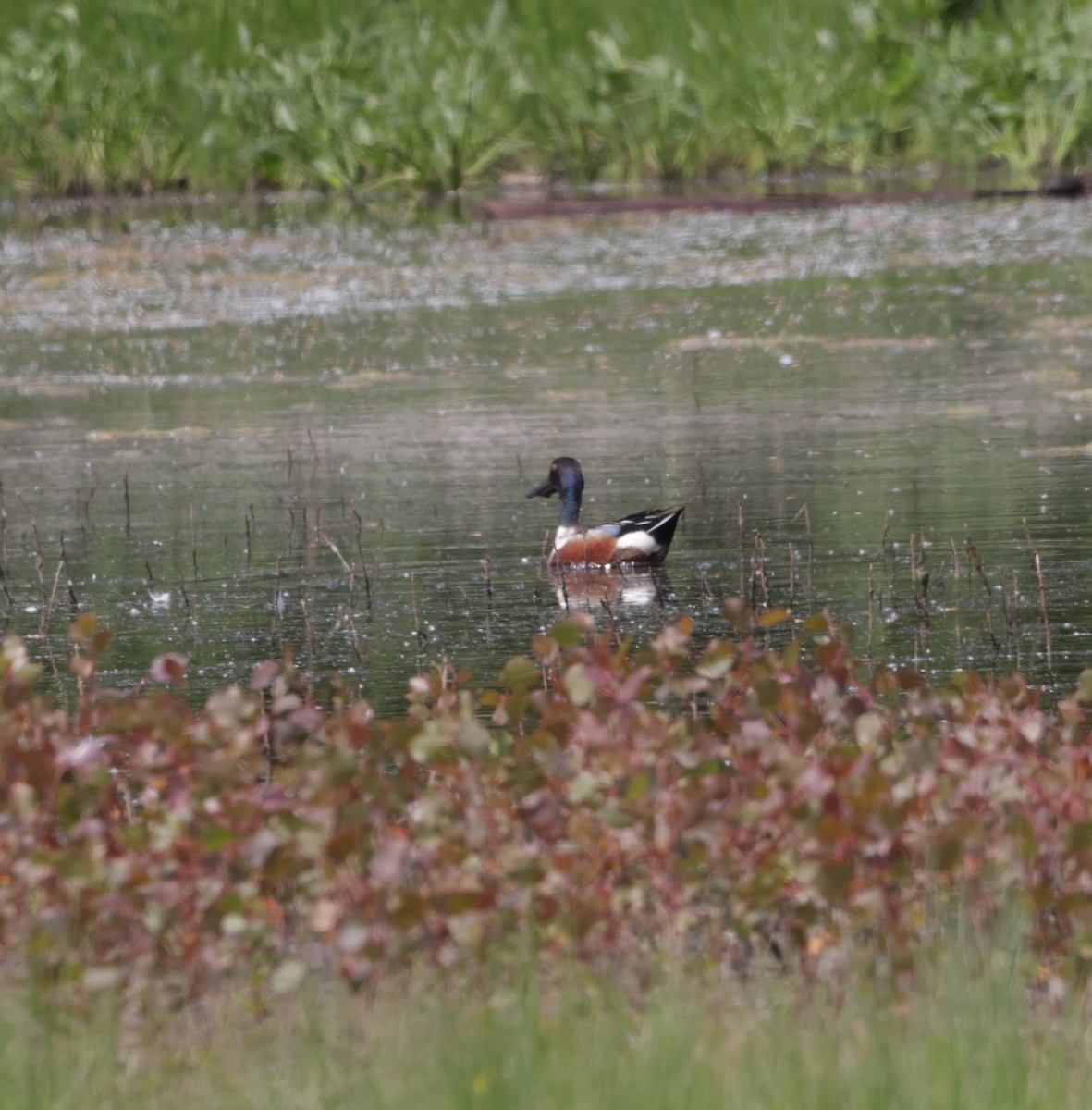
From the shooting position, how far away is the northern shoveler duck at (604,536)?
9016 millimetres

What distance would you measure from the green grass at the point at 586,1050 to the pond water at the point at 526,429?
304 centimetres

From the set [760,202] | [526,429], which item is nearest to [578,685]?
[526,429]

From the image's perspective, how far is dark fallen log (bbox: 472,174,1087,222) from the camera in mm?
21094

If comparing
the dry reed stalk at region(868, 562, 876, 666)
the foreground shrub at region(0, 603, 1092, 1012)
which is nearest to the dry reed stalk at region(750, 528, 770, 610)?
the dry reed stalk at region(868, 562, 876, 666)

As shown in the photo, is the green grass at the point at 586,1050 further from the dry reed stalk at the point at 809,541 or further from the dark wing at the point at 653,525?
the dark wing at the point at 653,525

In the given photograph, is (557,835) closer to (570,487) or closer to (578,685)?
(578,685)

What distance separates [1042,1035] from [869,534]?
5.48 metres

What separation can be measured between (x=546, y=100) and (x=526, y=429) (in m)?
12.5

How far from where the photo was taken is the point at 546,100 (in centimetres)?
2416

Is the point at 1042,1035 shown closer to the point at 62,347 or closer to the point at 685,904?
the point at 685,904

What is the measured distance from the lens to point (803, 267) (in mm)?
17797

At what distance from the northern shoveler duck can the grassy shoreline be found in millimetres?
14021

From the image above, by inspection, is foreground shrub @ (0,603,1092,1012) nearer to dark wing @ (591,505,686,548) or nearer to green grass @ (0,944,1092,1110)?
green grass @ (0,944,1092,1110)

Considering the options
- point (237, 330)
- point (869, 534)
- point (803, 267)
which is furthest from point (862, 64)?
point (869, 534)
